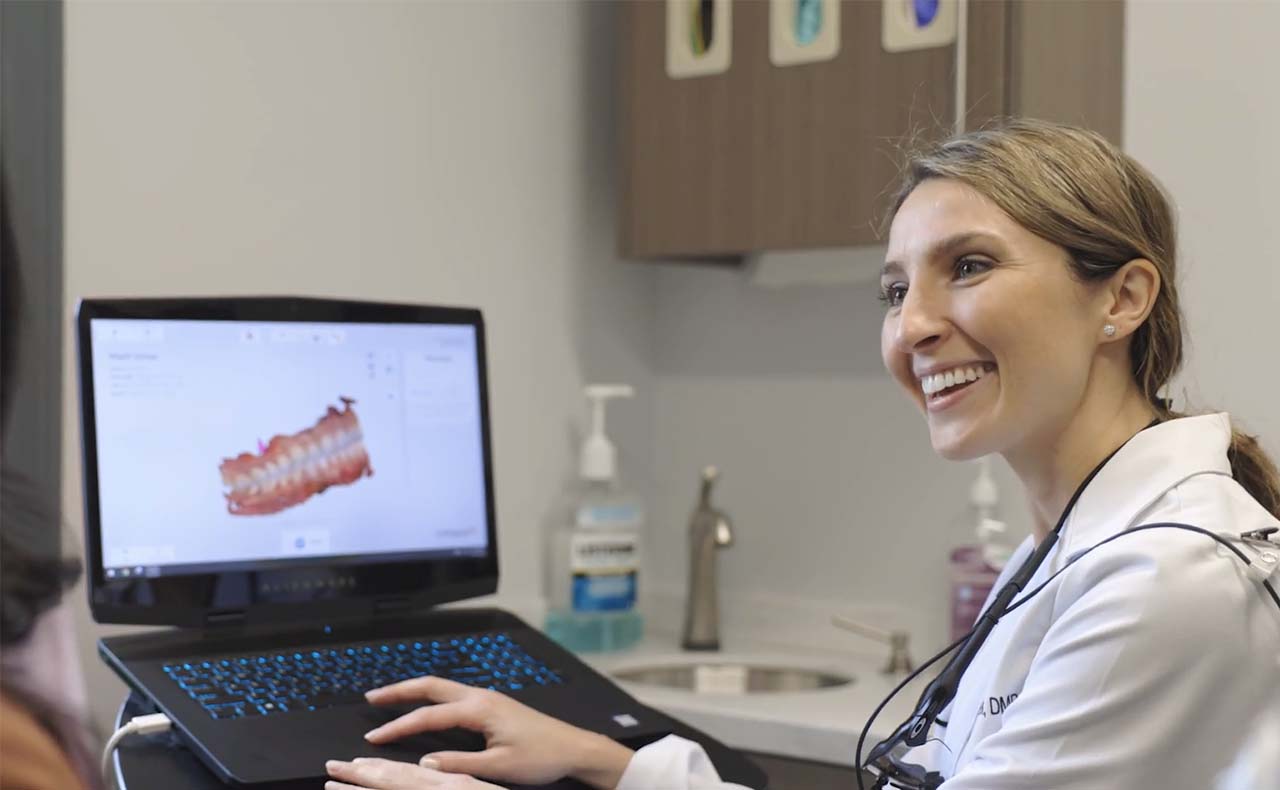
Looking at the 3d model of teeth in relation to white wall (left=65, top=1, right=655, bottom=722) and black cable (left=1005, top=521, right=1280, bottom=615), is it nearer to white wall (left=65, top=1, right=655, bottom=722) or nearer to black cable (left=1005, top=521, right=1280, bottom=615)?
white wall (left=65, top=1, right=655, bottom=722)

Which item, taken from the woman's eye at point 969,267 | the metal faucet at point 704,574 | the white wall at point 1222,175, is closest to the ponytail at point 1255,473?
the woman's eye at point 969,267

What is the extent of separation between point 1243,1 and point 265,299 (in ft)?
4.25

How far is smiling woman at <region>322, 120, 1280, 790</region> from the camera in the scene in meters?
1.02

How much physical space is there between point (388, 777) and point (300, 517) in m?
0.42

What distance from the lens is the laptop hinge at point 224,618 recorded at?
1.40 meters

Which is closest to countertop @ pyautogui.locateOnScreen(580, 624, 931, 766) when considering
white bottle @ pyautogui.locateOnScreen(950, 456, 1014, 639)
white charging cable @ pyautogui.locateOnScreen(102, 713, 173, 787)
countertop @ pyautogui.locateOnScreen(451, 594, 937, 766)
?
countertop @ pyautogui.locateOnScreen(451, 594, 937, 766)

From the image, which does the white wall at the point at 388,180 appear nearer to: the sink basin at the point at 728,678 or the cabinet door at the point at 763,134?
the cabinet door at the point at 763,134

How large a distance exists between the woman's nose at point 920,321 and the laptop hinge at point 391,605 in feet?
1.98

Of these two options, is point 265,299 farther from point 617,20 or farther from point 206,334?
point 617,20

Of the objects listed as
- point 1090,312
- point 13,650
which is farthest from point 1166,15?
point 13,650

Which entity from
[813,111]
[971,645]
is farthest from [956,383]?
[813,111]

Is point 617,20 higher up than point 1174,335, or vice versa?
point 617,20

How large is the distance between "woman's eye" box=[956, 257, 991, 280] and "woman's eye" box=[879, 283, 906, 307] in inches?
2.8

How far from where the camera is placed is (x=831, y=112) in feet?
6.46
